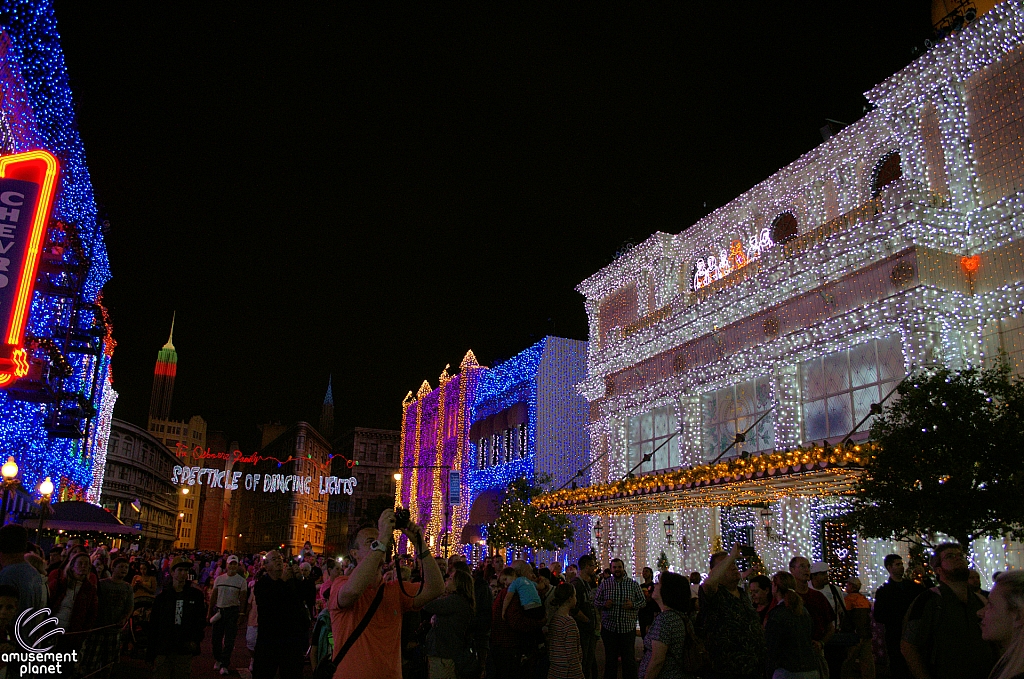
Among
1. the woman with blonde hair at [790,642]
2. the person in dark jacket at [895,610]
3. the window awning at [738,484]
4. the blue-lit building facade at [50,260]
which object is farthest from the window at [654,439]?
the blue-lit building facade at [50,260]

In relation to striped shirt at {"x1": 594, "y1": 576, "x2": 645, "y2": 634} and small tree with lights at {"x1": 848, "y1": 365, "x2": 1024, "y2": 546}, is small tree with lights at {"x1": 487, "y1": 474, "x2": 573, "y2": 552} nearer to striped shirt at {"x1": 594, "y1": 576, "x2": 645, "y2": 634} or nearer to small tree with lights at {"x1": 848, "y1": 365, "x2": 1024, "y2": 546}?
small tree with lights at {"x1": 848, "y1": 365, "x2": 1024, "y2": 546}

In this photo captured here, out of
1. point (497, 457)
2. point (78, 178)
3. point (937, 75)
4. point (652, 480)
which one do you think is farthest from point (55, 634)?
point (497, 457)

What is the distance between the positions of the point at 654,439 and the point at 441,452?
72.6ft

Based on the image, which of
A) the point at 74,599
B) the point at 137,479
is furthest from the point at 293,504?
the point at 74,599

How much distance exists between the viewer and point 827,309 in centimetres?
1866

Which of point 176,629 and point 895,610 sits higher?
point 895,610

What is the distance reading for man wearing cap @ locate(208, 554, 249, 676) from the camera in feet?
43.4

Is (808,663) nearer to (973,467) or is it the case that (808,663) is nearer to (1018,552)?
(973,467)

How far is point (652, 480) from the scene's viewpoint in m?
18.8

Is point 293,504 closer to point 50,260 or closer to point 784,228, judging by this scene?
point 50,260

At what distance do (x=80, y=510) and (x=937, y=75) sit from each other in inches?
1045

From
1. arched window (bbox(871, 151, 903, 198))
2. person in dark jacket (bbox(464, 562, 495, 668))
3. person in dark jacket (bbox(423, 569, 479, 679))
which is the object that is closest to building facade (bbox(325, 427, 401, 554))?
arched window (bbox(871, 151, 903, 198))

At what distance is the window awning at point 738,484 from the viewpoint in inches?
543

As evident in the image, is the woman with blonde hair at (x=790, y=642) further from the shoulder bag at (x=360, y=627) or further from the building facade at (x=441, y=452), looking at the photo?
the building facade at (x=441, y=452)
